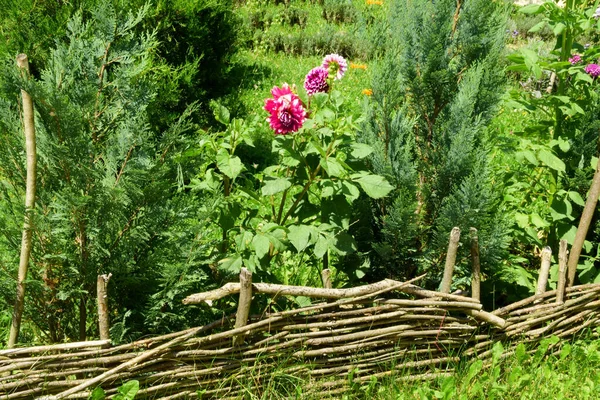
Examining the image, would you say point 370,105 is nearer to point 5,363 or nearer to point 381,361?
point 381,361

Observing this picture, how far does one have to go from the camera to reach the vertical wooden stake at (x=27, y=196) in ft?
7.64

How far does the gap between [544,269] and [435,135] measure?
810 mm

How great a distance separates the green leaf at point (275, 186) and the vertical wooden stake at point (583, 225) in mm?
1484

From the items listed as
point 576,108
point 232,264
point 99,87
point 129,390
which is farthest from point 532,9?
point 129,390

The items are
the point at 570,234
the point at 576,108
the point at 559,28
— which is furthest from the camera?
the point at 570,234

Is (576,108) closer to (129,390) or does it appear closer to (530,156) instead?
(530,156)

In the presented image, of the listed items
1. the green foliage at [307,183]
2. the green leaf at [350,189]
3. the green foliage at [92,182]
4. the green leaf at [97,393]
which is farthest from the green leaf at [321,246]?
the green leaf at [97,393]

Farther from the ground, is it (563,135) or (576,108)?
(576,108)

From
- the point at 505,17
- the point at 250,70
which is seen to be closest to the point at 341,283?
the point at 505,17

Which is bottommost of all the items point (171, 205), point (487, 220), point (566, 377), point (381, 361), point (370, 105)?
point (566, 377)

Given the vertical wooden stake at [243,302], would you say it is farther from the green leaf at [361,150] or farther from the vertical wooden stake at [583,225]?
the vertical wooden stake at [583,225]

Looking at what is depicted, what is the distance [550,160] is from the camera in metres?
2.97

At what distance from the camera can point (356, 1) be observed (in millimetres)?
12586

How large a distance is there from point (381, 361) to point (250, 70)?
20.4ft
